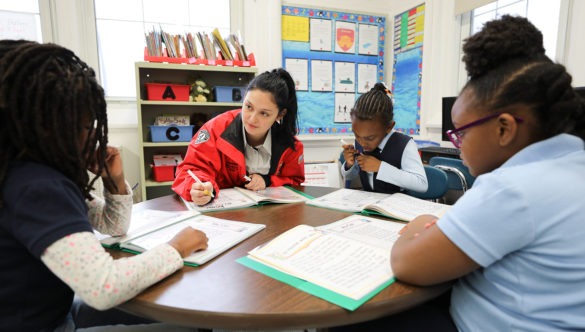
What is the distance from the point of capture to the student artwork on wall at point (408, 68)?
312 cm

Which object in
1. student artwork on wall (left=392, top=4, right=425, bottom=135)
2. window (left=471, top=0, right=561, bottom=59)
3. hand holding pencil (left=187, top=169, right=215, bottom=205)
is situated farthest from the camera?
student artwork on wall (left=392, top=4, right=425, bottom=135)

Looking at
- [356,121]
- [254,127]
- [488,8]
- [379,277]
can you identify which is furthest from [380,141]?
[488,8]

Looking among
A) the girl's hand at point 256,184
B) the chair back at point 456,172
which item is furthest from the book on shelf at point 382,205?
the chair back at point 456,172

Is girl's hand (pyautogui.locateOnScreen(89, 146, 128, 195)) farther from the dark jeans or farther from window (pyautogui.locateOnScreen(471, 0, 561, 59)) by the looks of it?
window (pyautogui.locateOnScreen(471, 0, 561, 59))

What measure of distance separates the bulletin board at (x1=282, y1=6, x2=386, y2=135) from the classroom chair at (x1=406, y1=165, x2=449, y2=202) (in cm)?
191

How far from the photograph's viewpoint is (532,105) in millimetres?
596

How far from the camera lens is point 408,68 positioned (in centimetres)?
325

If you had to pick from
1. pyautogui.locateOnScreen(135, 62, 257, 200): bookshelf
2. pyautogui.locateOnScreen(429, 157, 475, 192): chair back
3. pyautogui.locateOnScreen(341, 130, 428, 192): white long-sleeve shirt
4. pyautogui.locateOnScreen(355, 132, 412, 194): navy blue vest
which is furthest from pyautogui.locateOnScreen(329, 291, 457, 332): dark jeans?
pyautogui.locateOnScreen(135, 62, 257, 200): bookshelf

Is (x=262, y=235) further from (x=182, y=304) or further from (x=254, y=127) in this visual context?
(x=254, y=127)

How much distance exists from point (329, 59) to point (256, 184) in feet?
7.43

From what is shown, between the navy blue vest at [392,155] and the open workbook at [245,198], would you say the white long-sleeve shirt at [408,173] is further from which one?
the open workbook at [245,198]

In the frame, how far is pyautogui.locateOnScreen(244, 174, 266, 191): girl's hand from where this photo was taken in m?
1.44

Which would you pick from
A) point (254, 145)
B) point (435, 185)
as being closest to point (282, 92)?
point (254, 145)

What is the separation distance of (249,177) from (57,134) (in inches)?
37.8
